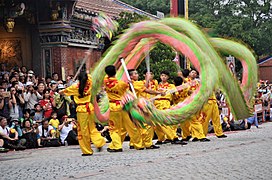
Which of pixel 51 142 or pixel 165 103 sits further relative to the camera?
pixel 51 142

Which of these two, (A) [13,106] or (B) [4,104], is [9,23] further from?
(B) [4,104]

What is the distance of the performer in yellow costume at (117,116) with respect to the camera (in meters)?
12.3

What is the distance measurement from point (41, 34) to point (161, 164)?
12.5 m

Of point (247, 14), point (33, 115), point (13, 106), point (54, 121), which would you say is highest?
point (247, 14)

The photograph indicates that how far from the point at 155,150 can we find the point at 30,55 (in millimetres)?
10338

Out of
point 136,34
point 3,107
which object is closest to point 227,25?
point 3,107

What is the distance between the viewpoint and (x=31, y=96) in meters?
16.5

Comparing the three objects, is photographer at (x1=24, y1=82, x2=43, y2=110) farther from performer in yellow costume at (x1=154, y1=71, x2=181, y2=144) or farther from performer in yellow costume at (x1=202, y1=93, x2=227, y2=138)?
performer in yellow costume at (x1=202, y1=93, x2=227, y2=138)

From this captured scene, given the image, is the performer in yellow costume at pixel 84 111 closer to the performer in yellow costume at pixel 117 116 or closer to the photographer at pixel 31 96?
the performer in yellow costume at pixel 117 116

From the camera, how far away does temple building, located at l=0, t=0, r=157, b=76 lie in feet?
67.6

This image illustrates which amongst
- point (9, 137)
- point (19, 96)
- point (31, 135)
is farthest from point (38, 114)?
point (9, 137)

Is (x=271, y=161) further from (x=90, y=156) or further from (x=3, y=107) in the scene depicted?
(x=3, y=107)

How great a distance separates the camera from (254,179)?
8.16 m

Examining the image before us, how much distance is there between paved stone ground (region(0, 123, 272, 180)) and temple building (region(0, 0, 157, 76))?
8527 mm
